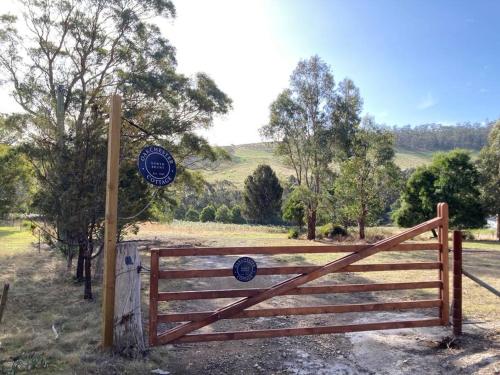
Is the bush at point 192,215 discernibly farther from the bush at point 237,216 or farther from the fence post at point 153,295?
the fence post at point 153,295

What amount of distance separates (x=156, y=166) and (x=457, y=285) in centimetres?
449

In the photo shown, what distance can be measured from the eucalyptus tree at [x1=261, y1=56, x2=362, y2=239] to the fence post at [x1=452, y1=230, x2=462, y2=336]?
69.6 ft

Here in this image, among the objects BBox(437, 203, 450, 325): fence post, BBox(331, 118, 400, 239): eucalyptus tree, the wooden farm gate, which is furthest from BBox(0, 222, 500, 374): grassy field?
BBox(331, 118, 400, 239): eucalyptus tree

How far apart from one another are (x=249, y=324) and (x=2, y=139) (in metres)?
14.0

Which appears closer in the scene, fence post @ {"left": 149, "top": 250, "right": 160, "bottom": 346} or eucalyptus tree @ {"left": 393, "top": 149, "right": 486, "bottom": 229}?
fence post @ {"left": 149, "top": 250, "right": 160, "bottom": 346}

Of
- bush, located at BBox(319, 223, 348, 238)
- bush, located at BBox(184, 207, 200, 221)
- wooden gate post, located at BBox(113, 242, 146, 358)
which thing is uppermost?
wooden gate post, located at BBox(113, 242, 146, 358)

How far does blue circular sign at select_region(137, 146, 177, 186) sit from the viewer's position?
5.07 metres

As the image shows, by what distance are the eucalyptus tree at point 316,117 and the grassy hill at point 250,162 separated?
65245 mm

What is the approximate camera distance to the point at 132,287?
4992mm

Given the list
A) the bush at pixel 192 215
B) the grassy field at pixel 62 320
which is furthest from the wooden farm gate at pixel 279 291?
the bush at pixel 192 215

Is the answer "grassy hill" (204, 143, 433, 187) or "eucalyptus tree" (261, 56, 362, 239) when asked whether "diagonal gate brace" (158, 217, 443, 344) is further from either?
"grassy hill" (204, 143, 433, 187)

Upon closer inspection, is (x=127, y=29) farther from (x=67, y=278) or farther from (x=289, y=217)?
(x=289, y=217)

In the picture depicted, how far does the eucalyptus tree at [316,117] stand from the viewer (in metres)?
27.3

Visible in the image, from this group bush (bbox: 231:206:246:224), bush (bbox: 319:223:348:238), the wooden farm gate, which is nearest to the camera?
the wooden farm gate
